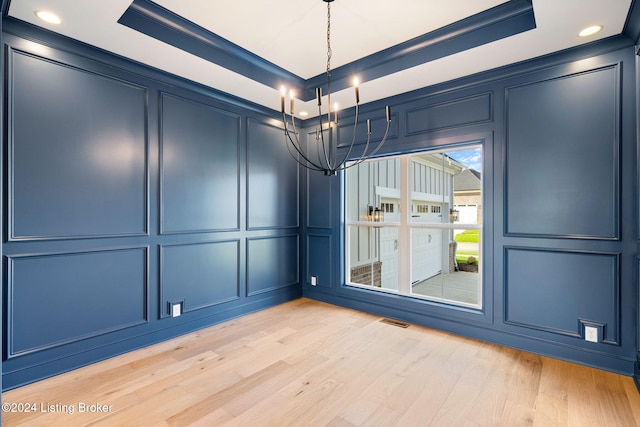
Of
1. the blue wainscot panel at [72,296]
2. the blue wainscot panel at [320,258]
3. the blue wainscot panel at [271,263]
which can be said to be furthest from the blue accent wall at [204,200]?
the blue wainscot panel at [320,258]

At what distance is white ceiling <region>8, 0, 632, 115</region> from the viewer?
219cm

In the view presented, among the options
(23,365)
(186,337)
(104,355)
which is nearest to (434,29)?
(186,337)

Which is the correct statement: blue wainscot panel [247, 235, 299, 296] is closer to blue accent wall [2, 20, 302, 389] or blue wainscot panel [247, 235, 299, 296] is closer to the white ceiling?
blue accent wall [2, 20, 302, 389]

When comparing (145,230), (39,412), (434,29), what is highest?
(434,29)

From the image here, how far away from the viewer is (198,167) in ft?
11.1

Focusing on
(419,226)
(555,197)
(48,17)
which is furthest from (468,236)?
(48,17)

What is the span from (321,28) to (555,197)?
243 centimetres

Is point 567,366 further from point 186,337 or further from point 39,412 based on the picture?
point 39,412

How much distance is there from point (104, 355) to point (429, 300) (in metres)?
3.14

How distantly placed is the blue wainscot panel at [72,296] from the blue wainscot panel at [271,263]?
1.25 meters

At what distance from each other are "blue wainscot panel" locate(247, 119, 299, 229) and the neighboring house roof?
6.95ft

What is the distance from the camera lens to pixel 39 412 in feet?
6.66

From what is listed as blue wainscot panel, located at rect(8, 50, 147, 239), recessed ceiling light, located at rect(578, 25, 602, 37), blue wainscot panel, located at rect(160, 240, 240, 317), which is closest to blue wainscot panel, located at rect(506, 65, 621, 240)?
recessed ceiling light, located at rect(578, 25, 602, 37)

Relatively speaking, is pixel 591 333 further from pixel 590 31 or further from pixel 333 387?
pixel 590 31
